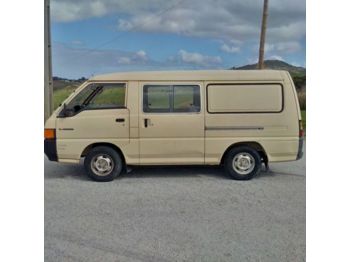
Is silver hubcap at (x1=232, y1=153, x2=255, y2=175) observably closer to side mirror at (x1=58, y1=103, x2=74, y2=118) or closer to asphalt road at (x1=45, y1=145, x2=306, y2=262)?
asphalt road at (x1=45, y1=145, x2=306, y2=262)

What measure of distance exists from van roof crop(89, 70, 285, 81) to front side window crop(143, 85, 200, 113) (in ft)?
0.46

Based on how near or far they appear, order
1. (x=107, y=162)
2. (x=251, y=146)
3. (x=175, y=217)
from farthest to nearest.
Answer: (x=251, y=146), (x=107, y=162), (x=175, y=217)

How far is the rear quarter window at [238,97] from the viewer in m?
5.25

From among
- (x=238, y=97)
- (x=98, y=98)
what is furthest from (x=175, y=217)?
(x=98, y=98)

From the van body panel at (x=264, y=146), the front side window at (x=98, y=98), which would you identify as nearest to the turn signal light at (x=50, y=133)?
the front side window at (x=98, y=98)

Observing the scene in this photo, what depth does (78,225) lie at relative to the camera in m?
3.56

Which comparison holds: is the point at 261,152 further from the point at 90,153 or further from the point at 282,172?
the point at 90,153

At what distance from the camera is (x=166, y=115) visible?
527cm

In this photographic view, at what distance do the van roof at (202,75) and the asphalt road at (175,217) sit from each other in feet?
5.23

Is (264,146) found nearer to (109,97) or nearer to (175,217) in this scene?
(175,217)

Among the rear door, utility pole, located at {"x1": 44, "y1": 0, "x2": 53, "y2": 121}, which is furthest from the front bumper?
the rear door

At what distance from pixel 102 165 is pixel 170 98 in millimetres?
1495

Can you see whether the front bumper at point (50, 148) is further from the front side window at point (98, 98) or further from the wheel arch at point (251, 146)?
the wheel arch at point (251, 146)

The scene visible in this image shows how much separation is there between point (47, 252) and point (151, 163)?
8.35ft
